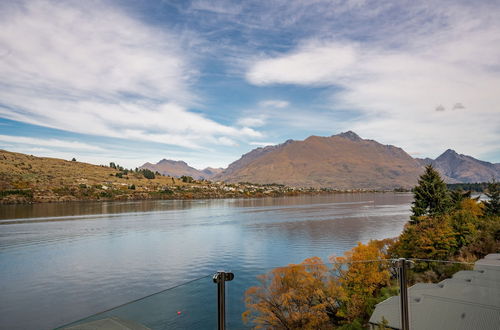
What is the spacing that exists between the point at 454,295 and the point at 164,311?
4.00 metres

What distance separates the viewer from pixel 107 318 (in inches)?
137

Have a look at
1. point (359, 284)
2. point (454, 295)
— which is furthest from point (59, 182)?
point (454, 295)

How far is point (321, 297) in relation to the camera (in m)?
7.41

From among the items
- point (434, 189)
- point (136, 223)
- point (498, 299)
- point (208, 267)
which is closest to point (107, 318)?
point (498, 299)

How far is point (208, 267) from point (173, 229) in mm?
24275

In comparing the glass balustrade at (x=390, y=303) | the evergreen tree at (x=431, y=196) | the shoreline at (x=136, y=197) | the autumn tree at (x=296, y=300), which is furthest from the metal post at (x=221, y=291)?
the shoreline at (x=136, y=197)

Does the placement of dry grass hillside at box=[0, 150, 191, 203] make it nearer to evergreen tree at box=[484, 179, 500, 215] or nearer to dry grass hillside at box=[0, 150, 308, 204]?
dry grass hillside at box=[0, 150, 308, 204]

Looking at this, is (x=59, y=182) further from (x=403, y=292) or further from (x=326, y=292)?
(x=403, y=292)

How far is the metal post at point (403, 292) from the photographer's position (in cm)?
455

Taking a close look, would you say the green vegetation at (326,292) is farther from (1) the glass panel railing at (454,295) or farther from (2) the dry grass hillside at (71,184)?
(2) the dry grass hillside at (71,184)

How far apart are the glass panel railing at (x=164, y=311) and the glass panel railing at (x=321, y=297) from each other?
0.34 metres

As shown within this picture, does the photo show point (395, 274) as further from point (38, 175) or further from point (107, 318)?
point (38, 175)

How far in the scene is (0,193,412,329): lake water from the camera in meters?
22.6

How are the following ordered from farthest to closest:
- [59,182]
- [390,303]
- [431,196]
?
1. [59,182]
2. [431,196]
3. [390,303]
